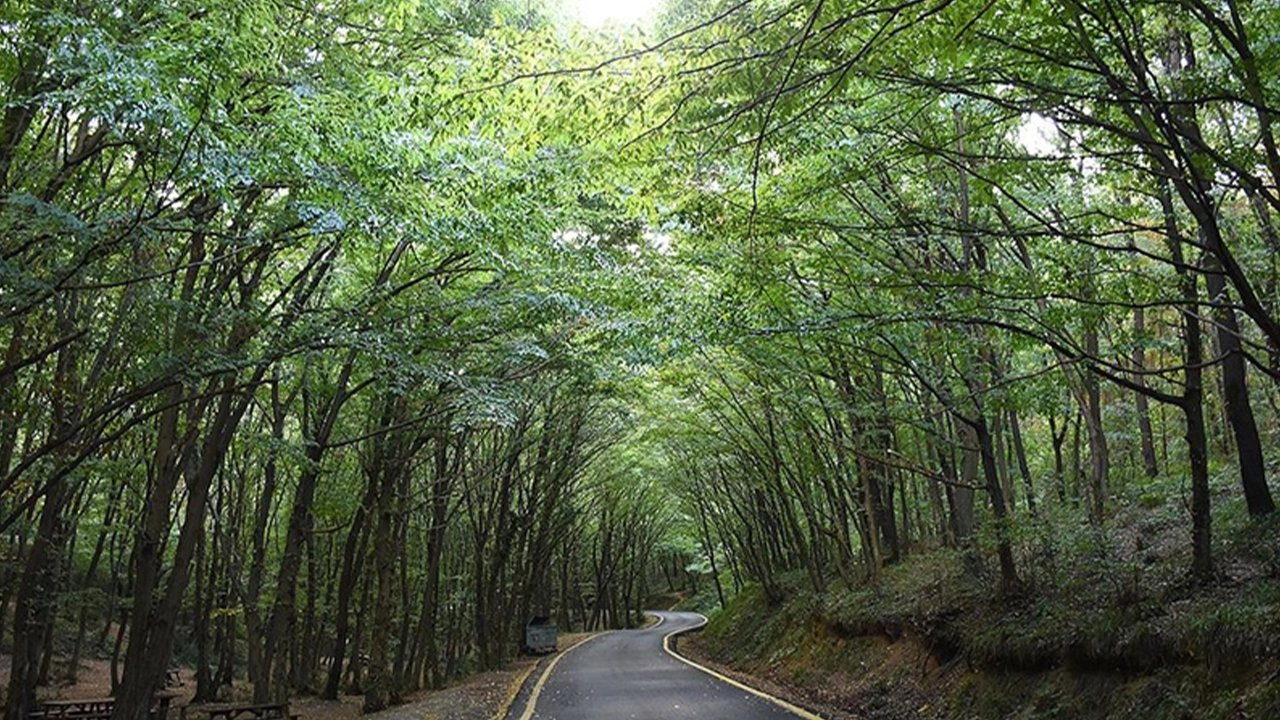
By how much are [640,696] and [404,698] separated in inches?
254

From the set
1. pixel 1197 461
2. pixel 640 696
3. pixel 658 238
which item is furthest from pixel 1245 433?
pixel 640 696

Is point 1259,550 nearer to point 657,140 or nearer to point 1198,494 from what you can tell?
point 1198,494

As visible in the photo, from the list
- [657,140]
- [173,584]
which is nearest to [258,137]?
[657,140]

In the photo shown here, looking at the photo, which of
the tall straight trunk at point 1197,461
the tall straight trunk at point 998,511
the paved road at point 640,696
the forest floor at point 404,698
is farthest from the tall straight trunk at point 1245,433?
the forest floor at point 404,698

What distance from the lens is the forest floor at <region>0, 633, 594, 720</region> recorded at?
12.7 metres

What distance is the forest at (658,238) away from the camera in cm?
509

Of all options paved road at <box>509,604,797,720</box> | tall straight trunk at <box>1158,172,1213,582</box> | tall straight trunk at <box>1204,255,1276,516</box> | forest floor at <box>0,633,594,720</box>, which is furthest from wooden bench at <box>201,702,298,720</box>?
tall straight trunk at <box>1204,255,1276,516</box>

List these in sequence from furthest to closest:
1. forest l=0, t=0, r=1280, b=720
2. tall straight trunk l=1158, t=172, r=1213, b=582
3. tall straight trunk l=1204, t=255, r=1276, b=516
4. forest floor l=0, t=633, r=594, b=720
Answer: forest floor l=0, t=633, r=594, b=720
tall straight trunk l=1204, t=255, r=1276, b=516
tall straight trunk l=1158, t=172, r=1213, b=582
forest l=0, t=0, r=1280, b=720

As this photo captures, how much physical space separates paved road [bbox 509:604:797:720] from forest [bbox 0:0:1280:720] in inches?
131

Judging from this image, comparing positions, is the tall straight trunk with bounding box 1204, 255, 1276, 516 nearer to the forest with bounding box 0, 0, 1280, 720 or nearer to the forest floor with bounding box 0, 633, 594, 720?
the forest with bounding box 0, 0, 1280, 720

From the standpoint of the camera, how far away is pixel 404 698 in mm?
16641

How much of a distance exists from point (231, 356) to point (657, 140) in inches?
209

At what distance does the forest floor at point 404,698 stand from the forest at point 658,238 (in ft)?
4.52

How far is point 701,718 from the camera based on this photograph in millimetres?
10070
